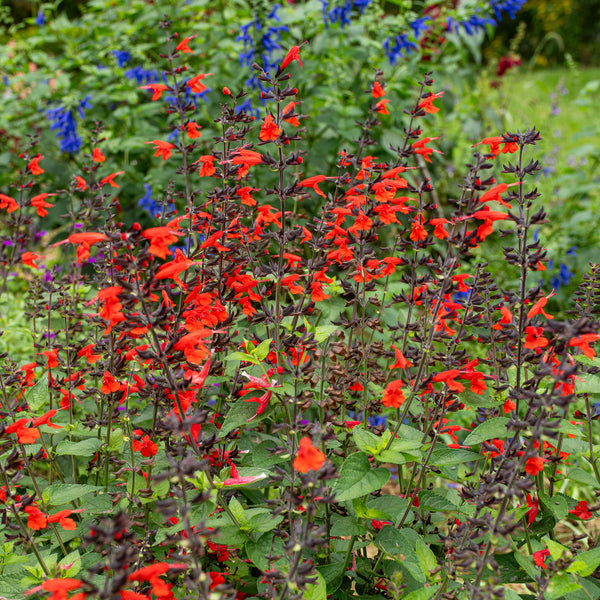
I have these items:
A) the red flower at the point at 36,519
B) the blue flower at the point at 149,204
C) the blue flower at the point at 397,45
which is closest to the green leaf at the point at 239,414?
the red flower at the point at 36,519

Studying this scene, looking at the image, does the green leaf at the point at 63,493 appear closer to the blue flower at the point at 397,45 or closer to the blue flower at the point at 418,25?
the blue flower at the point at 397,45

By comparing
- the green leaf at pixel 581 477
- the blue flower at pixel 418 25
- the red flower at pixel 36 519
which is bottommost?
the green leaf at pixel 581 477

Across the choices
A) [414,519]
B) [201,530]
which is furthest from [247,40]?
[201,530]

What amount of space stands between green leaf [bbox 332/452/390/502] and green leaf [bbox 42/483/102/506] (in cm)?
92

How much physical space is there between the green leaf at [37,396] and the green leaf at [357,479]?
139 centimetres

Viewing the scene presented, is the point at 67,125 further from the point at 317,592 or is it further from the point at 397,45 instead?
the point at 317,592

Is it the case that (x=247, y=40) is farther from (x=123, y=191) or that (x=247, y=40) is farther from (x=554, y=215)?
(x=554, y=215)

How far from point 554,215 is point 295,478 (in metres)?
6.23

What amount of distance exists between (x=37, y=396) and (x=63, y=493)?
581 mm

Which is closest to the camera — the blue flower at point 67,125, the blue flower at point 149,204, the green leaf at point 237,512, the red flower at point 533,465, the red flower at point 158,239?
the red flower at point 158,239

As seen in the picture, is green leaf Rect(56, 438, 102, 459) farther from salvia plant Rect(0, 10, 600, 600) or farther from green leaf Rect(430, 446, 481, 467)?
green leaf Rect(430, 446, 481, 467)

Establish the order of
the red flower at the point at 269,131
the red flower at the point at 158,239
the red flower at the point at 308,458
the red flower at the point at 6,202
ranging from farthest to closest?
the red flower at the point at 6,202 < the red flower at the point at 269,131 < the red flower at the point at 158,239 < the red flower at the point at 308,458

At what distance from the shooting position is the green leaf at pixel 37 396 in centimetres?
254

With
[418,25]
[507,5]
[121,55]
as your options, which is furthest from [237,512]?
[507,5]
